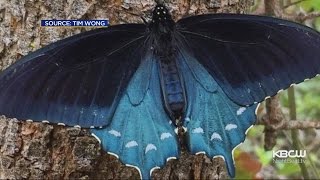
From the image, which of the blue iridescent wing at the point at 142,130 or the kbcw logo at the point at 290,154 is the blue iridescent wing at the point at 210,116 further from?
the kbcw logo at the point at 290,154

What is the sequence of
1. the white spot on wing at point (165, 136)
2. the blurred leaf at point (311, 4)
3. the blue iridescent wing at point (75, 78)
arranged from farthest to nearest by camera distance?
the blurred leaf at point (311, 4), the white spot on wing at point (165, 136), the blue iridescent wing at point (75, 78)

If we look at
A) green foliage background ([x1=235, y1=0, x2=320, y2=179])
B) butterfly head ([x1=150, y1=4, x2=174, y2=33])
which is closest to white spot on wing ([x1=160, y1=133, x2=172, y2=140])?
butterfly head ([x1=150, y1=4, x2=174, y2=33])

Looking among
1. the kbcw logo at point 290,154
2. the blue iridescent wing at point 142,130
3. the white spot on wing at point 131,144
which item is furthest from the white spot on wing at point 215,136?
the kbcw logo at point 290,154

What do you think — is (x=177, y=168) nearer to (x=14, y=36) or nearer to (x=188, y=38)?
(x=188, y=38)

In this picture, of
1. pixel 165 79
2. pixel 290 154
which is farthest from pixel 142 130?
pixel 290 154

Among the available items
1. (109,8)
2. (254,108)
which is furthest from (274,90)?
(109,8)

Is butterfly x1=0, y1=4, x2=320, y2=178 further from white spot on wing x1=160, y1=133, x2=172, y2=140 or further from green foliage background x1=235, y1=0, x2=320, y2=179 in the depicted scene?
green foliage background x1=235, y1=0, x2=320, y2=179
